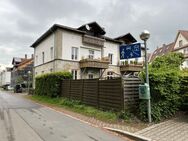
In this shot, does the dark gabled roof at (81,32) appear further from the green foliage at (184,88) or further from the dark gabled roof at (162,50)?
the dark gabled roof at (162,50)

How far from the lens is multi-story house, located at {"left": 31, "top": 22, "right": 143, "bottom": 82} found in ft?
94.7

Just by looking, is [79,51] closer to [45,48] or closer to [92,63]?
[92,63]

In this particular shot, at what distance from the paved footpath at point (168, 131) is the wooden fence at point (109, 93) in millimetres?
2112

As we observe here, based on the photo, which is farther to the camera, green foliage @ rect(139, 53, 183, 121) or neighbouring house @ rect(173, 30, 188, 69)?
neighbouring house @ rect(173, 30, 188, 69)

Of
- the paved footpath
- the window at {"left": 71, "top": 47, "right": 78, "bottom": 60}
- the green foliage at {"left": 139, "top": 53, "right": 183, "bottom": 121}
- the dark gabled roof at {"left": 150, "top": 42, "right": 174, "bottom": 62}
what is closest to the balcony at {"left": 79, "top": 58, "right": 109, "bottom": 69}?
the window at {"left": 71, "top": 47, "right": 78, "bottom": 60}

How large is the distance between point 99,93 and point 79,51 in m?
17.0

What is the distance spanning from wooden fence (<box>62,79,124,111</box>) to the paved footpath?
244 centimetres

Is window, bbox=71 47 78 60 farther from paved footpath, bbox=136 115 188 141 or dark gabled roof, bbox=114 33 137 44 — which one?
paved footpath, bbox=136 115 188 141

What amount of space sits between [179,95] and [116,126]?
3749mm

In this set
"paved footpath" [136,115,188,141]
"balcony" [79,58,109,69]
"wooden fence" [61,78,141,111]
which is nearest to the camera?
"paved footpath" [136,115,188,141]

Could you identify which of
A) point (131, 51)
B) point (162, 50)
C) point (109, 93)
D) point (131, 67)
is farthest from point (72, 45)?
point (162, 50)


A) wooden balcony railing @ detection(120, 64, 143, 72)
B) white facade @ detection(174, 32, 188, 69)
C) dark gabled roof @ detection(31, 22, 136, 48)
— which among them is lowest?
wooden balcony railing @ detection(120, 64, 143, 72)

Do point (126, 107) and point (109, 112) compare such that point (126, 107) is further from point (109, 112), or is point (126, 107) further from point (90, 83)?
point (90, 83)

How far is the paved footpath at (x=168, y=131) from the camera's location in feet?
25.5
